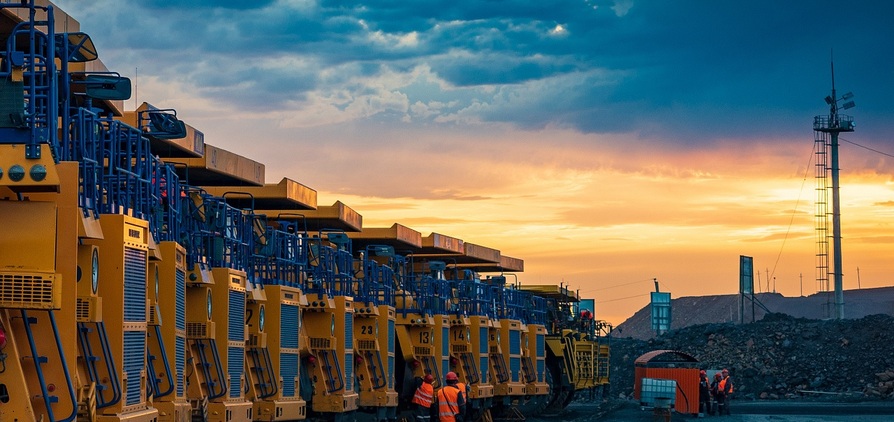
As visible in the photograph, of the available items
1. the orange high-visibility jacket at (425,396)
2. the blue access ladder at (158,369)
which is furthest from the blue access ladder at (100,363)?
the orange high-visibility jacket at (425,396)

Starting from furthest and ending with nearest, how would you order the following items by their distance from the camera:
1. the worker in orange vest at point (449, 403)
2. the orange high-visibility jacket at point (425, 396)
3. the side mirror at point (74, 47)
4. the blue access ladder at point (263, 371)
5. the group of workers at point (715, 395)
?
1. the group of workers at point (715, 395)
2. the orange high-visibility jacket at point (425, 396)
3. the worker in orange vest at point (449, 403)
4. the blue access ladder at point (263, 371)
5. the side mirror at point (74, 47)

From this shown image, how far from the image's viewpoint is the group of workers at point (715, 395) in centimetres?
5312

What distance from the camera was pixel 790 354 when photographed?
87500 millimetres

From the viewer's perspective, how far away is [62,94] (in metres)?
13.6

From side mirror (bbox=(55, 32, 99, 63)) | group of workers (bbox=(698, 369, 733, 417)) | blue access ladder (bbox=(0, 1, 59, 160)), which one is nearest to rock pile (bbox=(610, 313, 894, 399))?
group of workers (bbox=(698, 369, 733, 417))

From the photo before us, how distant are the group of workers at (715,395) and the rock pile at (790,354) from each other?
75.5 feet

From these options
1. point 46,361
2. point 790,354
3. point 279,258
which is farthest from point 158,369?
point 790,354

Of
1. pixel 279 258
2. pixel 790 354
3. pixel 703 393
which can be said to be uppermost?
pixel 279 258

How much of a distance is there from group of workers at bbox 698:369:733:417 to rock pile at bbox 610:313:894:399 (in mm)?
23017

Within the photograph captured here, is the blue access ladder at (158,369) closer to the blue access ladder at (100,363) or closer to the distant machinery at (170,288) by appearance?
the distant machinery at (170,288)

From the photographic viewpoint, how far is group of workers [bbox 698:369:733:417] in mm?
53125

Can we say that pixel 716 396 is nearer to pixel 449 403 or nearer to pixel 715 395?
pixel 715 395

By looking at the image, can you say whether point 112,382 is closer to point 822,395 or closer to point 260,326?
point 260,326

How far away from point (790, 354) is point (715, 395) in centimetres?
3554
